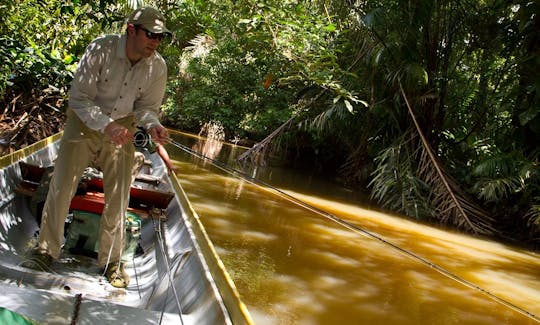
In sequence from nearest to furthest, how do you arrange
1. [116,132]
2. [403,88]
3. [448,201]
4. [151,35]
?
[116,132], [151,35], [448,201], [403,88]

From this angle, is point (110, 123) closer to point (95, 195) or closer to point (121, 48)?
point (121, 48)

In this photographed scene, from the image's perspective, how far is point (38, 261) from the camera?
118 inches

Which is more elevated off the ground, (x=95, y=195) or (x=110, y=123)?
(x=110, y=123)

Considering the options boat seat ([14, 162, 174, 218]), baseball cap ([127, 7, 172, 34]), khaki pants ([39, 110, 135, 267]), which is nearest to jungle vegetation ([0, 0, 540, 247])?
boat seat ([14, 162, 174, 218])

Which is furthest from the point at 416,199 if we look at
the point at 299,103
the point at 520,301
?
the point at 299,103

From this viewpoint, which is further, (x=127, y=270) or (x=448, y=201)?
(x=448, y=201)

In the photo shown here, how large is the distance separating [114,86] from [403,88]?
10.0 meters

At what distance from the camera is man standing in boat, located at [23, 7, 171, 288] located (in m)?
2.88

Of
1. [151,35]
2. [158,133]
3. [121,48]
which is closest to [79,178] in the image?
[158,133]

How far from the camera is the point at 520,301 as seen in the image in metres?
5.99

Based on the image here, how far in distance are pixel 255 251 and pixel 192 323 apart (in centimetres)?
387

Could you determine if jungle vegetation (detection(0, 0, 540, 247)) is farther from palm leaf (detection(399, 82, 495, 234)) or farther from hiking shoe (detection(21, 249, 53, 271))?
hiking shoe (detection(21, 249, 53, 271))

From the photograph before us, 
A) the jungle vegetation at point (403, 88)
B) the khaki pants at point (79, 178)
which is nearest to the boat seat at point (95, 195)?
the khaki pants at point (79, 178)

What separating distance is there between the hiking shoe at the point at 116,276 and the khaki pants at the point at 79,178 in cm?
4
